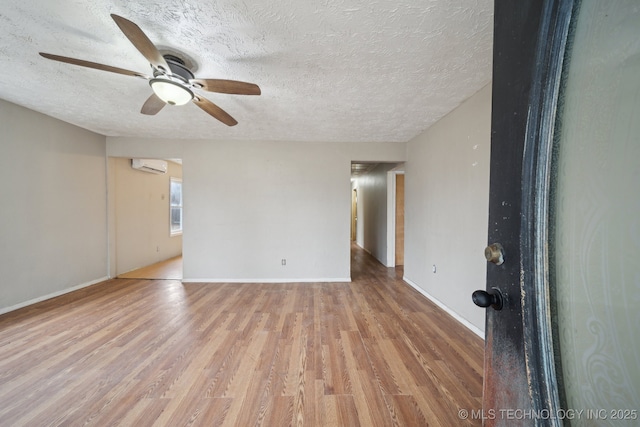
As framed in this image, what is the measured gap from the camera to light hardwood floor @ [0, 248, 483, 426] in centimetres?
133

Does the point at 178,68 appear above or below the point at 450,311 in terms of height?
above

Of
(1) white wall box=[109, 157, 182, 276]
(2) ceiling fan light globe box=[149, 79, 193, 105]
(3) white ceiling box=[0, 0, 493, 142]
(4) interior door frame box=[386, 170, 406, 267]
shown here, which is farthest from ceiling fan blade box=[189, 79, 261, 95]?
(4) interior door frame box=[386, 170, 406, 267]

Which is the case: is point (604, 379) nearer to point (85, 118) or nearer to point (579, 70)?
point (579, 70)

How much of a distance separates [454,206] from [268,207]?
267 cm

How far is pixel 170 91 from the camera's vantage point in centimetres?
167

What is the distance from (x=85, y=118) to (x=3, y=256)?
1.82 meters

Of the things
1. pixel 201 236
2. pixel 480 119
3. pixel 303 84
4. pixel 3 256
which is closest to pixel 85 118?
pixel 3 256

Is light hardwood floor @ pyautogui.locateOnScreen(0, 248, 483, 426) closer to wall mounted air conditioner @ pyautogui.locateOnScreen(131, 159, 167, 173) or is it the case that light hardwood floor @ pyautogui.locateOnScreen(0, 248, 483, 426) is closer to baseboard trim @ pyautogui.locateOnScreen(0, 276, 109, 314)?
baseboard trim @ pyautogui.locateOnScreen(0, 276, 109, 314)

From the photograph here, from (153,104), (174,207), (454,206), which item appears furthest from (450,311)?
(174,207)

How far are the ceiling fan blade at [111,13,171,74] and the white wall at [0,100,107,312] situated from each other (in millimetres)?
2639

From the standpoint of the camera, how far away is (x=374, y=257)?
5.66 m

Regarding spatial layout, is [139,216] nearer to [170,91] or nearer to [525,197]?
[170,91]

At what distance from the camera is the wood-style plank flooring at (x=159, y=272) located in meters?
3.93

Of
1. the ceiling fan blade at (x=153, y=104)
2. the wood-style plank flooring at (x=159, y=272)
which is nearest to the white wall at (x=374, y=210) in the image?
the ceiling fan blade at (x=153, y=104)
